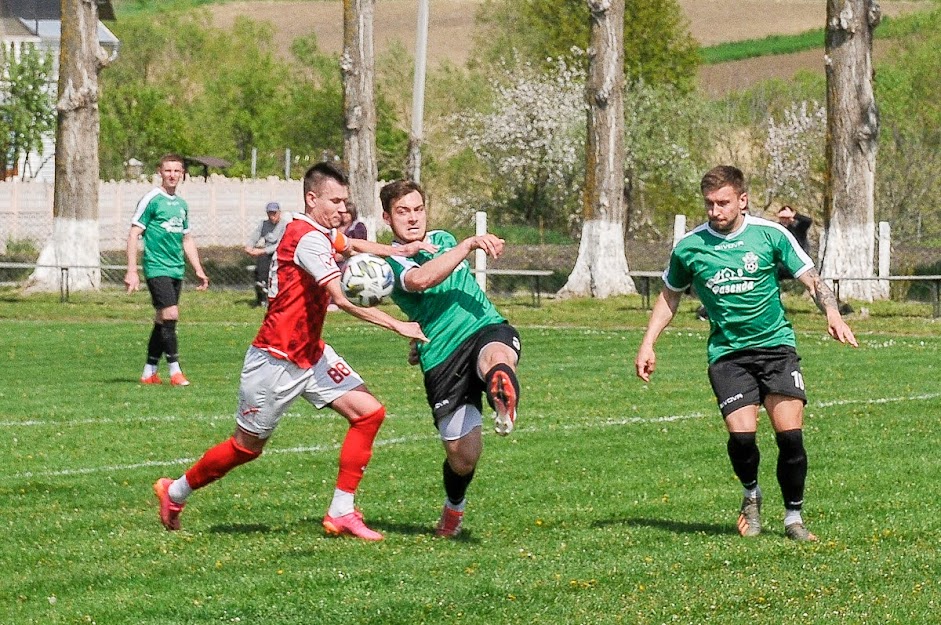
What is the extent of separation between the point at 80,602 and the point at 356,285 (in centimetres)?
201

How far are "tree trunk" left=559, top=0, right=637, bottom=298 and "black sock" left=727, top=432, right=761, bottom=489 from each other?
20379 millimetres

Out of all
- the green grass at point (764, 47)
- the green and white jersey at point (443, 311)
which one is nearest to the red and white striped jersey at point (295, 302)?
the green and white jersey at point (443, 311)

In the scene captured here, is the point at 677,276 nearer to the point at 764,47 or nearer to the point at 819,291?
the point at 819,291

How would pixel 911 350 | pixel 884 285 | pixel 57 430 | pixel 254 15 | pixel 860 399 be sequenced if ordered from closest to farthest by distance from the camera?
1. pixel 57 430
2. pixel 860 399
3. pixel 911 350
4. pixel 884 285
5. pixel 254 15

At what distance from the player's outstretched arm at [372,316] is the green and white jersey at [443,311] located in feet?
0.44

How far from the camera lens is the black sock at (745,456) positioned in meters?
8.41

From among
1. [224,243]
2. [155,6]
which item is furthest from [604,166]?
[155,6]

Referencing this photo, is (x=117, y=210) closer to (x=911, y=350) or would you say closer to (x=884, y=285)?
(x=884, y=285)

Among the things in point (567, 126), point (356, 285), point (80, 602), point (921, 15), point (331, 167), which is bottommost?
point (80, 602)

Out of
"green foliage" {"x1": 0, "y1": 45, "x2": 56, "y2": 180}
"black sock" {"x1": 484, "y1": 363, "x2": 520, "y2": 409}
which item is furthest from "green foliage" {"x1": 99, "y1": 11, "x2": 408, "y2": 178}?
"black sock" {"x1": 484, "y1": 363, "x2": 520, "y2": 409}

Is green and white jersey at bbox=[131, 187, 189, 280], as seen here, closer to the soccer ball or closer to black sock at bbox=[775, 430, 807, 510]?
the soccer ball

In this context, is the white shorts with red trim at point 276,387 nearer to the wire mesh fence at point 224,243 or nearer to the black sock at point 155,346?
the black sock at point 155,346

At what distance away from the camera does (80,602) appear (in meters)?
7.02

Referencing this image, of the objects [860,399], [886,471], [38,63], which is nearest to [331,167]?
[886,471]
